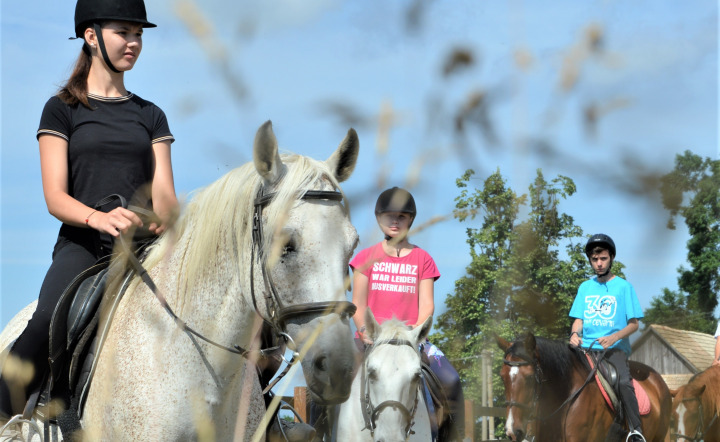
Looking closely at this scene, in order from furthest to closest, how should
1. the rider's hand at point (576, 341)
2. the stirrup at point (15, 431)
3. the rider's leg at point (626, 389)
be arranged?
the rider's hand at point (576, 341) → the rider's leg at point (626, 389) → the stirrup at point (15, 431)

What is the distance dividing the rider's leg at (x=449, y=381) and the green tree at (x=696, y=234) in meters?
5.63

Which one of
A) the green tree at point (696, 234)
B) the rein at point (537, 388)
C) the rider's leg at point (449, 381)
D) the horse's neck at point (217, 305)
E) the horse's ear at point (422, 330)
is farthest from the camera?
the rein at point (537, 388)

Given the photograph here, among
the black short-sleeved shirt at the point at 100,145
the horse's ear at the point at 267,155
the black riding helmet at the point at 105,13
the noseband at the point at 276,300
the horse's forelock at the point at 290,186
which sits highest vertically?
the black riding helmet at the point at 105,13

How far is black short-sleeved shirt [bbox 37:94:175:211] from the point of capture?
141 inches

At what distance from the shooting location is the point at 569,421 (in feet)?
29.9

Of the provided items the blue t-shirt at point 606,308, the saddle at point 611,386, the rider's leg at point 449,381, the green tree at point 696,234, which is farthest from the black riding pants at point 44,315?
the saddle at point 611,386

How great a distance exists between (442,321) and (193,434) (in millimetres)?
1483

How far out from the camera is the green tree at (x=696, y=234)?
4.28 ft

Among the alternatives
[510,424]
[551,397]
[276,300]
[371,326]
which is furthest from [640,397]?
[276,300]

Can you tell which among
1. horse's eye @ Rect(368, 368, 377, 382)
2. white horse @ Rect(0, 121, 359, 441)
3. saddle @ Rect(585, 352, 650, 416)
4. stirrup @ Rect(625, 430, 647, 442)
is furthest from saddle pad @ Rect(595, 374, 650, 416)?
white horse @ Rect(0, 121, 359, 441)

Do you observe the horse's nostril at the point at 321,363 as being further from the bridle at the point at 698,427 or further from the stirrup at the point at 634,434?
the bridle at the point at 698,427

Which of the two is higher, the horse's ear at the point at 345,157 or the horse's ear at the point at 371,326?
the horse's ear at the point at 345,157

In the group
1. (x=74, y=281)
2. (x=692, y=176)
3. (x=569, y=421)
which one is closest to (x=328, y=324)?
(x=74, y=281)

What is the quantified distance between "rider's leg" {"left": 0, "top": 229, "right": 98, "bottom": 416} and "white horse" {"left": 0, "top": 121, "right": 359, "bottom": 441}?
30cm
